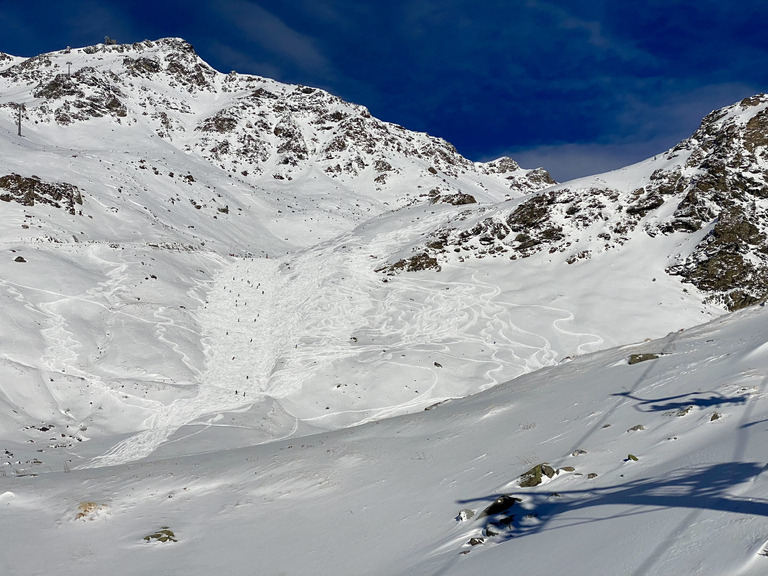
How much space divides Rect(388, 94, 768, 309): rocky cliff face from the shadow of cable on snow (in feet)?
80.1

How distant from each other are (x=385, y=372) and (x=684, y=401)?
48.0ft

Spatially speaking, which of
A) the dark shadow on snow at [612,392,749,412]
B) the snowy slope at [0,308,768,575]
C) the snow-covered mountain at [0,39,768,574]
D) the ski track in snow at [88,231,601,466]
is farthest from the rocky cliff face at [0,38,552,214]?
the dark shadow on snow at [612,392,749,412]

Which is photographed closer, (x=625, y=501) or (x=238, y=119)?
(x=625, y=501)

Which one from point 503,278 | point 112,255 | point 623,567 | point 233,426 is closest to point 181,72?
point 112,255

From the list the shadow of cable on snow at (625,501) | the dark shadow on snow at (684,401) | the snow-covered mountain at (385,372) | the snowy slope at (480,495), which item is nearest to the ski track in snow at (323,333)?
the snow-covered mountain at (385,372)

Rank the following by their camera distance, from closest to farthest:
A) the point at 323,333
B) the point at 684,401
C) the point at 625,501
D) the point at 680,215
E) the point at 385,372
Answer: the point at 625,501, the point at 684,401, the point at 385,372, the point at 323,333, the point at 680,215

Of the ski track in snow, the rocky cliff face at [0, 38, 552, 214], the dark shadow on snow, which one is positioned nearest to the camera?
the dark shadow on snow

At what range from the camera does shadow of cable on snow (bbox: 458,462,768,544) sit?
198 inches

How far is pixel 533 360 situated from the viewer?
2339 centimetres

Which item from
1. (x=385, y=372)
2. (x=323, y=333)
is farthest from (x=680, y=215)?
(x=323, y=333)

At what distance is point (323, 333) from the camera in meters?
27.1

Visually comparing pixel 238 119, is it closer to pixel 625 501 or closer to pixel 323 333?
A: pixel 323 333

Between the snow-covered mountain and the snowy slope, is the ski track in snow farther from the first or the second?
the snowy slope

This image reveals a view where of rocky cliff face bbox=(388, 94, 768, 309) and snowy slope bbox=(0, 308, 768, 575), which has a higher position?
rocky cliff face bbox=(388, 94, 768, 309)
